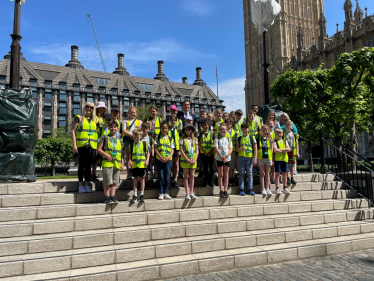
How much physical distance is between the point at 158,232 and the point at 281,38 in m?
74.8

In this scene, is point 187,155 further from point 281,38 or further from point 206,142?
point 281,38

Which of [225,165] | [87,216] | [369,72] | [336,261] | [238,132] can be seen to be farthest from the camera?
[369,72]

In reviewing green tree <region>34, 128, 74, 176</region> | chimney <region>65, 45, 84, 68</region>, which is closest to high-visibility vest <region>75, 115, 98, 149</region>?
green tree <region>34, 128, 74, 176</region>

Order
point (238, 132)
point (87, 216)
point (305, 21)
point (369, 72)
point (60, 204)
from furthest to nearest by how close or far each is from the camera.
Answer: point (305, 21)
point (369, 72)
point (238, 132)
point (60, 204)
point (87, 216)

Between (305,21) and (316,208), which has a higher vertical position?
(305,21)

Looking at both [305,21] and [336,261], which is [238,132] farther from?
→ [305,21]

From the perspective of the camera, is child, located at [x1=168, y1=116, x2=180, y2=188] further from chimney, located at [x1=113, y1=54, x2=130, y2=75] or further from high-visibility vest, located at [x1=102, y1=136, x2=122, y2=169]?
chimney, located at [x1=113, y1=54, x2=130, y2=75]

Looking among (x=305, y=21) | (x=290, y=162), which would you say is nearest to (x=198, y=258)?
(x=290, y=162)

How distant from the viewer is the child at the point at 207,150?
755cm

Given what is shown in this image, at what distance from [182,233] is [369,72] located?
17687 millimetres

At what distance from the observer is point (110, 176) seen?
6137 millimetres

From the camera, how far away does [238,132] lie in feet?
26.1

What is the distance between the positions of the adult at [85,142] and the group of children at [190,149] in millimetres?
54

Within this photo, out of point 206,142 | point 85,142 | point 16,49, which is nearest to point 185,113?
point 206,142
